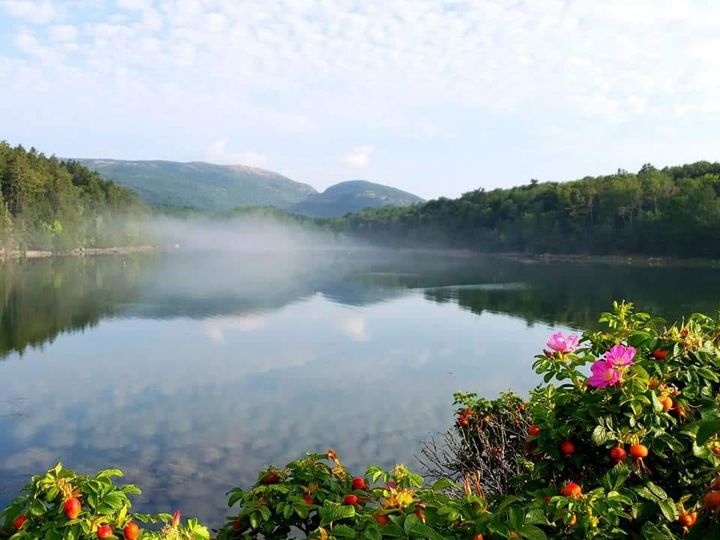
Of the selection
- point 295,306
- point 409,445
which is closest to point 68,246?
point 295,306

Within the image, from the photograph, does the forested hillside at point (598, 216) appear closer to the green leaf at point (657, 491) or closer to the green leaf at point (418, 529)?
the green leaf at point (657, 491)

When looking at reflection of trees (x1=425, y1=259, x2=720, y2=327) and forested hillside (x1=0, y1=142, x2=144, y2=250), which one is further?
forested hillside (x1=0, y1=142, x2=144, y2=250)

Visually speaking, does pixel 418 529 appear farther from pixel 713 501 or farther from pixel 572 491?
pixel 713 501

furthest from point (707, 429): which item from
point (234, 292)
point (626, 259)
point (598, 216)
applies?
point (598, 216)

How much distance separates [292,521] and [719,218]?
90591 mm

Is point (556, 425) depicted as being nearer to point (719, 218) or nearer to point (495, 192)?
point (719, 218)

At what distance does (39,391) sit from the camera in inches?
717

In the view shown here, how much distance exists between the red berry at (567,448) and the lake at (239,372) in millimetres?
7960

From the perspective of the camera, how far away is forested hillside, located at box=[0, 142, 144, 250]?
3533 inches

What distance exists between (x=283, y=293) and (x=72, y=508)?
4454 cm

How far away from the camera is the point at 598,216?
334 ft

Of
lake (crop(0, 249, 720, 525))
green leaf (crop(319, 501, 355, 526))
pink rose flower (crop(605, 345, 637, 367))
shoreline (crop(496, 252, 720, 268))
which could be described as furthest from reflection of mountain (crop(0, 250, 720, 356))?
pink rose flower (crop(605, 345, 637, 367))

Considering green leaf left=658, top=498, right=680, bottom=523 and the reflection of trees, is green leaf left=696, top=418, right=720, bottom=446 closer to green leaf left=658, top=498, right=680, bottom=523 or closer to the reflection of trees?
green leaf left=658, top=498, right=680, bottom=523

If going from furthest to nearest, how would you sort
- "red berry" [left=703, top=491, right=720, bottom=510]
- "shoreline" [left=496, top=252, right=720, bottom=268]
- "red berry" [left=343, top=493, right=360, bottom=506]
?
"shoreline" [left=496, top=252, right=720, bottom=268], "red berry" [left=343, top=493, right=360, bottom=506], "red berry" [left=703, top=491, right=720, bottom=510]
